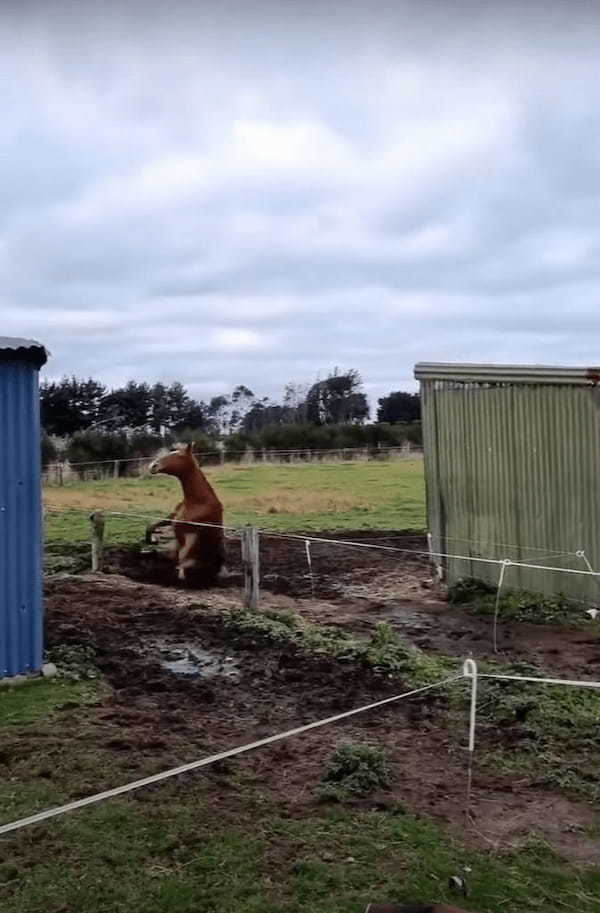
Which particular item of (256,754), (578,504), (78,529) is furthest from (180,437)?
(256,754)

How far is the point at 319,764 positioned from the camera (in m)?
4.62

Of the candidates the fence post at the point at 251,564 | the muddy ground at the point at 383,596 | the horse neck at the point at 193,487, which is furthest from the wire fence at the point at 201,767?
the horse neck at the point at 193,487

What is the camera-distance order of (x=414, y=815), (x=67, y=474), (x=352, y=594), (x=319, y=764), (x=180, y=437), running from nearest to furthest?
(x=414, y=815) → (x=319, y=764) → (x=352, y=594) → (x=67, y=474) → (x=180, y=437)

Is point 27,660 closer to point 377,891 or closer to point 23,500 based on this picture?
point 23,500

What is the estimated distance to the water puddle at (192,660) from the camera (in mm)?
6625

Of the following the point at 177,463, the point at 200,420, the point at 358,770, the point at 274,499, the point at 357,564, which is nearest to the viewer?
the point at 358,770

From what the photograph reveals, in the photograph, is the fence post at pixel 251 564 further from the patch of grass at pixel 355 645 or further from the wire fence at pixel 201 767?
the wire fence at pixel 201 767

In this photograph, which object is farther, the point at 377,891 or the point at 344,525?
the point at 344,525

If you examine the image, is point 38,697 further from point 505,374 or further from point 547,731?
point 505,374

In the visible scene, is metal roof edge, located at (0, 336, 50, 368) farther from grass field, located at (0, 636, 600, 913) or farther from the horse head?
the horse head

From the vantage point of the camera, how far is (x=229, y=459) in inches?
1296

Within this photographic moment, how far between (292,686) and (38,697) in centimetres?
182

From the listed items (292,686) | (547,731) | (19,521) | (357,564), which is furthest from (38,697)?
(357,564)

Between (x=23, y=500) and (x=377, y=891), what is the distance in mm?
Answer: 4085
